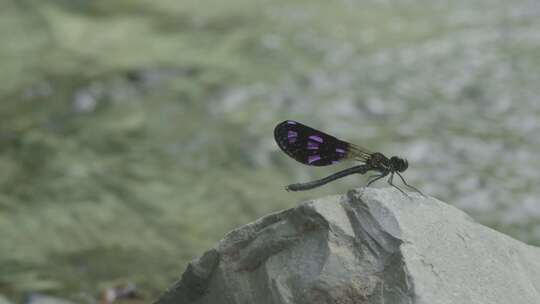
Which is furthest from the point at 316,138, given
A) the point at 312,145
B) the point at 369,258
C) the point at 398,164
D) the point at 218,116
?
the point at 218,116

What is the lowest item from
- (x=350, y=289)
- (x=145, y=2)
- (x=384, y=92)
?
(x=350, y=289)

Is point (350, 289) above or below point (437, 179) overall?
below

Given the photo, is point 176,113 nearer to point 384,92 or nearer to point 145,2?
point 384,92

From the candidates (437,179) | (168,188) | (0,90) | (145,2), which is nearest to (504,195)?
(437,179)

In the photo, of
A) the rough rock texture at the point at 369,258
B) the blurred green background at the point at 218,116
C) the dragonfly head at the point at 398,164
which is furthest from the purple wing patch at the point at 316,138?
the blurred green background at the point at 218,116

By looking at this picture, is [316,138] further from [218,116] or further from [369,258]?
[218,116]
